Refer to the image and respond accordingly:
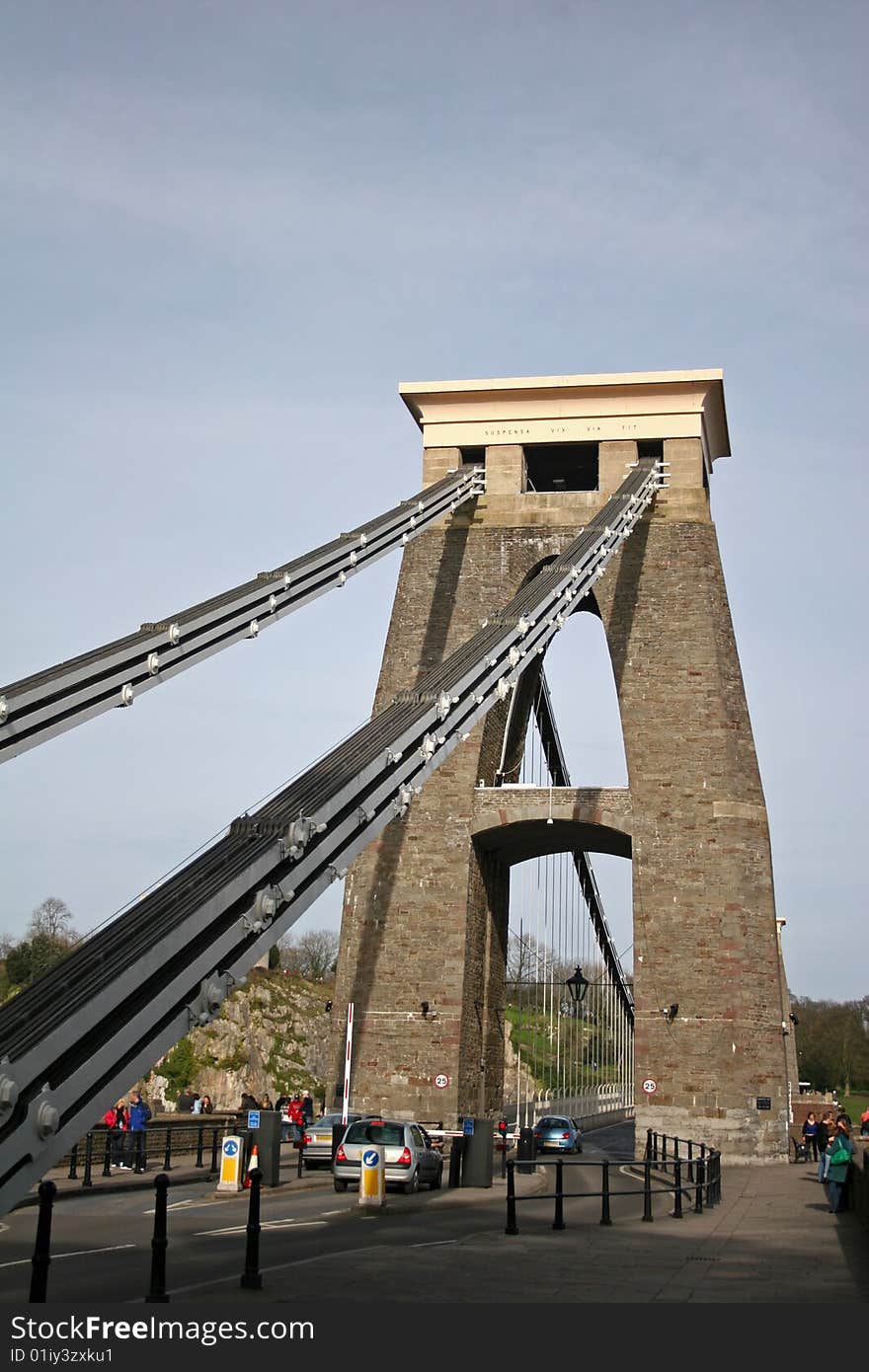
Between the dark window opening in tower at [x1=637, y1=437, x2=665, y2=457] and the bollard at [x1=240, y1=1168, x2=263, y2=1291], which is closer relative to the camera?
the bollard at [x1=240, y1=1168, x2=263, y2=1291]

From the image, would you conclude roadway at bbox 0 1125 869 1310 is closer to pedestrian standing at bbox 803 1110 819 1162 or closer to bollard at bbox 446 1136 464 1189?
bollard at bbox 446 1136 464 1189

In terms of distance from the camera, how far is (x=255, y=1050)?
59812mm

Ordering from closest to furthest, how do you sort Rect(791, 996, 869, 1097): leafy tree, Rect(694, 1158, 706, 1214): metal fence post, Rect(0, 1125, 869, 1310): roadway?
Rect(0, 1125, 869, 1310): roadway
Rect(694, 1158, 706, 1214): metal fence post
Rect(791, 996, 869, 1097): leafy tree

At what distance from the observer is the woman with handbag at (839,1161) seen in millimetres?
17734

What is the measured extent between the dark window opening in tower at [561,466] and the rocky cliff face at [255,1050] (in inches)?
972

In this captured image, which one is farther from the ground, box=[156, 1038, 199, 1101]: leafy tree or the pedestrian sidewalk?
box=[156, 1038, 199, 1101]: leafy tree

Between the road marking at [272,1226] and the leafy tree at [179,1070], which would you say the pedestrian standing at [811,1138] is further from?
the leafy tree at [179,1070]

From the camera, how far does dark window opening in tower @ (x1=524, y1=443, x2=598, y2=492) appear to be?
123ft

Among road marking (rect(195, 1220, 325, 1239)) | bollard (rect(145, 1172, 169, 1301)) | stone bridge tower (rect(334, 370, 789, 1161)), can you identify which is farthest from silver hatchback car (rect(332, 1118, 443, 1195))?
bollard (rect(145, 1172, 169, 1301))

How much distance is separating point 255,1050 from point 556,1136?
2882 centimetres

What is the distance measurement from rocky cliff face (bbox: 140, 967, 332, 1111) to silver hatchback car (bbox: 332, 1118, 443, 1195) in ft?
107

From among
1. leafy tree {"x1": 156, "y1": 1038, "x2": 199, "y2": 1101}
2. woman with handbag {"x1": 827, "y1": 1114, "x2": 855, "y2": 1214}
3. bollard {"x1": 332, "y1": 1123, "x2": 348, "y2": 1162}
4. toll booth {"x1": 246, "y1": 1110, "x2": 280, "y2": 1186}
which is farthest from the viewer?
leafy tree {"x1": 156, "y1": 1038, "x2": 199, "y2": 1101}

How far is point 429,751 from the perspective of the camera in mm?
17953

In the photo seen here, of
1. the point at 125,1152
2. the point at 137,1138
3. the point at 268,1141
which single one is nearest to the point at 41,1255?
the point at 268,1141
